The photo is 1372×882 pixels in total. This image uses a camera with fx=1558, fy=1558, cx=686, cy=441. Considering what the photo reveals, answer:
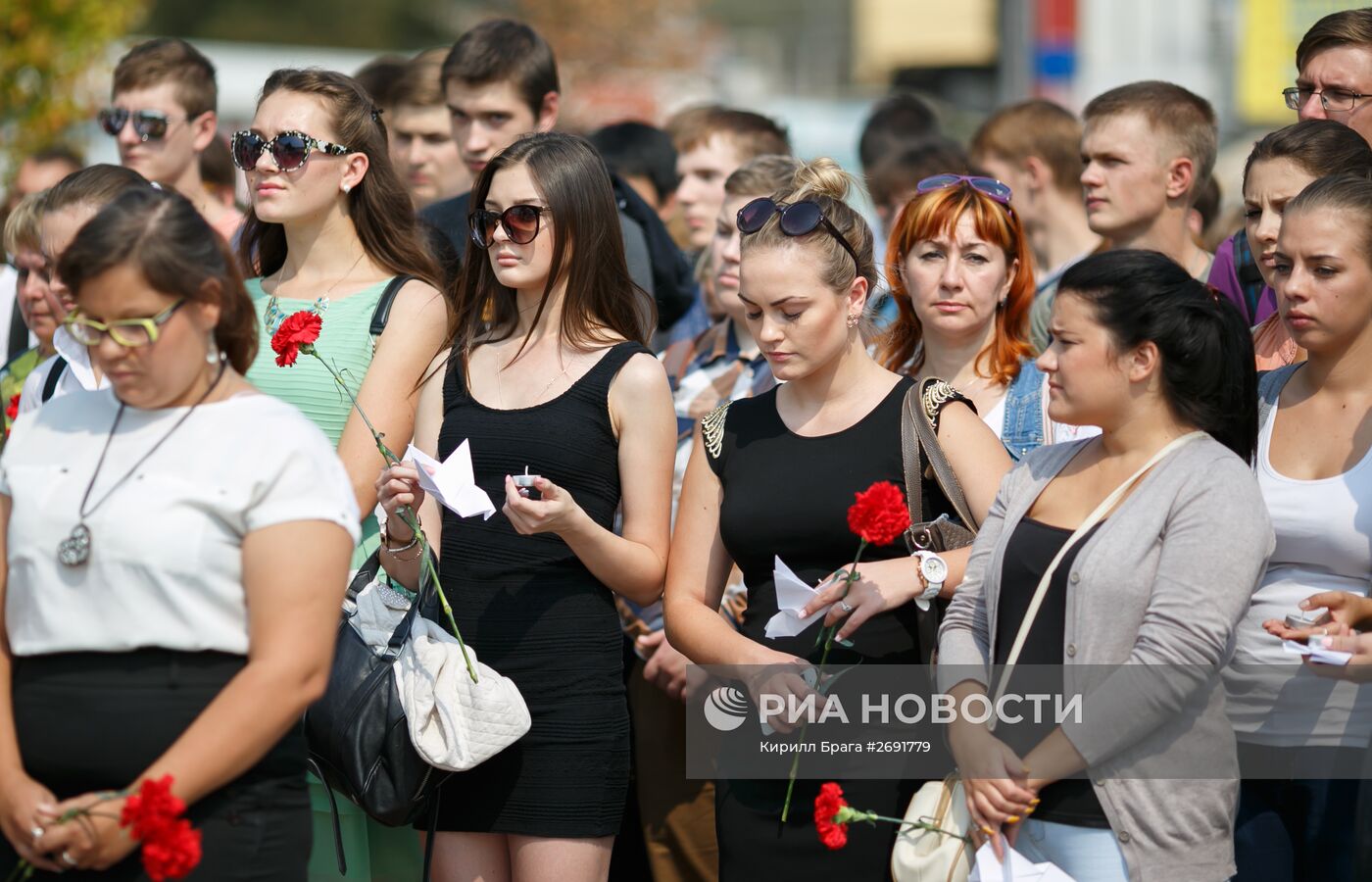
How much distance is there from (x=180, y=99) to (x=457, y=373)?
8.54 feet

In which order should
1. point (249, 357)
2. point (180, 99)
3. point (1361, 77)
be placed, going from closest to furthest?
point (249, 357), point (1361, 77), point (180, 99)

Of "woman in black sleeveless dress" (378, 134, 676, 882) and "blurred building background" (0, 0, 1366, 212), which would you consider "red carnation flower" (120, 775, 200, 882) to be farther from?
"blurred building background" (0, 0, 1366, 212)

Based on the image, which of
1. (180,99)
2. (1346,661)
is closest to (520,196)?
(1346,661)

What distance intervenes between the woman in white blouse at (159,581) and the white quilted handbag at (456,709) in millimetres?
686

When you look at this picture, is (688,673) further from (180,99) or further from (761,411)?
(180,99)

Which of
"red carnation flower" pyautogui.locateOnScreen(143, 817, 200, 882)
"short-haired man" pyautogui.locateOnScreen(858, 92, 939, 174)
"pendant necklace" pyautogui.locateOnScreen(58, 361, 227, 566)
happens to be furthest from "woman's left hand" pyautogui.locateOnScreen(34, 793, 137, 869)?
"short-haired man" pyautogui.locateOnScreen(858, 92, 939, 174)

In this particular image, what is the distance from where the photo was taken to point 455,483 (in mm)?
3377

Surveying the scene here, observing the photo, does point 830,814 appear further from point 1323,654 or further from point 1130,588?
point 1323,654

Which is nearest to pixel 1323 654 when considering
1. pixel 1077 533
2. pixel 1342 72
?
pixel 1077 533

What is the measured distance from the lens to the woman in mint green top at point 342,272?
4.08 m

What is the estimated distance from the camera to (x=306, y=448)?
2.81 m

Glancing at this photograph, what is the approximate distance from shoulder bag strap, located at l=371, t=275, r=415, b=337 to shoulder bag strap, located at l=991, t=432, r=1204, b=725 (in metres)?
1.90

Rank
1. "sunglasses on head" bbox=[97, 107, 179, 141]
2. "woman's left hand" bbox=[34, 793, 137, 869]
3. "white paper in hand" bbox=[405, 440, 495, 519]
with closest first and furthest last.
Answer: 1. "woman's left hand" bbox=[34, 793, 137, 869]
2. "white paper in hand" bbox=[405, 440, 495, 519]
3. "sunglasses on head" bbox=[97, 107, 179, 141]

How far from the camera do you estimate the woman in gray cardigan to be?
3.06 metres
